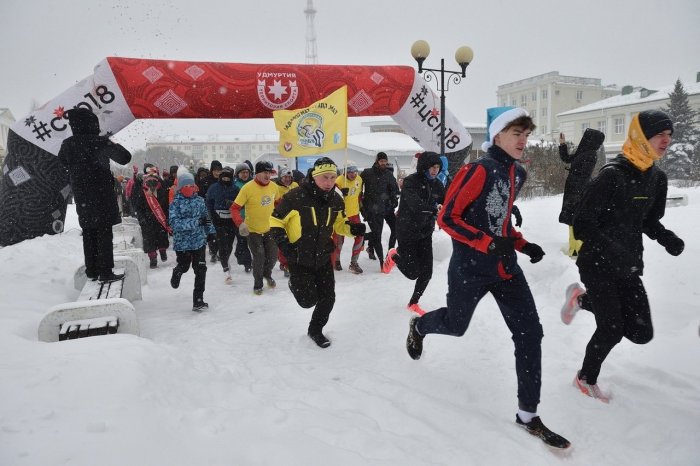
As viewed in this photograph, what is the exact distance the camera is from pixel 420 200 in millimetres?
5039

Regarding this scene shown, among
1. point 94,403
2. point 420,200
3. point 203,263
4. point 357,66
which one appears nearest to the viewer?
point 94,403

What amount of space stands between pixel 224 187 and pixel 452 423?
626 cm

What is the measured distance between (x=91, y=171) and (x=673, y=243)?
227 inches

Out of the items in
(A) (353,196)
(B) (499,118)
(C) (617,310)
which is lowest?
(C) (617,310)

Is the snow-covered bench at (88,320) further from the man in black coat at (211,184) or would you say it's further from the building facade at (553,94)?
the building facade at (553,94)

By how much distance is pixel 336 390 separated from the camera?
3.26m

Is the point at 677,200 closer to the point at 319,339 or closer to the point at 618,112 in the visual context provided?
the point at 319,339

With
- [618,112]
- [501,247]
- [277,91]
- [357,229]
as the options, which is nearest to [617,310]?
[501,247]

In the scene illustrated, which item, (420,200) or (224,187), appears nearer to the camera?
(420,200)

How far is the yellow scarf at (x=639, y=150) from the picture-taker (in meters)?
2.97

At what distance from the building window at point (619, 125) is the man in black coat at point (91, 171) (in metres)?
48.9

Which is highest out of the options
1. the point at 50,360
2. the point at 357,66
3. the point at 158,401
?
the point at 357,66

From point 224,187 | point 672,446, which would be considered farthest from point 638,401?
point 224,187

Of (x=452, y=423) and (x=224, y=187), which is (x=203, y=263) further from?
(x=452, y=423)
